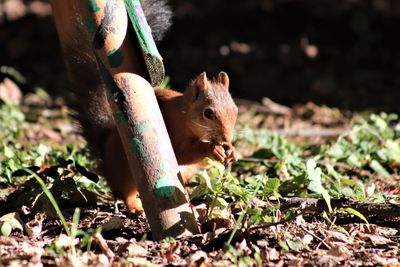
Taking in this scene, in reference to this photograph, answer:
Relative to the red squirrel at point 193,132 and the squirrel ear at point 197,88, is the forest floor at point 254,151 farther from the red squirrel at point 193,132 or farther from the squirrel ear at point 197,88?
the squirrel ear at point 197,88

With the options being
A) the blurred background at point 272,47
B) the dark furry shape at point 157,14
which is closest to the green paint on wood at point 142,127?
the dark furry shape at point 157,14

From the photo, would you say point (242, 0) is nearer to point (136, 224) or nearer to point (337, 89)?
point (337, 89)

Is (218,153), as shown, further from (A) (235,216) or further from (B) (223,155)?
(A) (235,216)

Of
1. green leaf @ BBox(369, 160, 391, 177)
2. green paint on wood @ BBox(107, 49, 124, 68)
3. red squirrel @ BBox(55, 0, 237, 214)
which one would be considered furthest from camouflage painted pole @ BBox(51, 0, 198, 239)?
Answer: green leaf @ BBox(369, 160, 391, 177)

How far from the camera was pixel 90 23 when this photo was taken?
8.48 feet

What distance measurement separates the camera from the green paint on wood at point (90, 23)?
257 centimetres

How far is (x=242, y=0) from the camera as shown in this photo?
771 cm

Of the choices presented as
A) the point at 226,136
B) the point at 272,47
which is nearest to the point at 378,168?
the point at 226,136

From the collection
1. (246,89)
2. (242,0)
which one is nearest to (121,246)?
(246,89)

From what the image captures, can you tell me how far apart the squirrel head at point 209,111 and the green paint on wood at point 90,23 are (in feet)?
2.53

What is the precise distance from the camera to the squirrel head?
10.6 ft

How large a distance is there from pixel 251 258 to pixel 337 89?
415 cm

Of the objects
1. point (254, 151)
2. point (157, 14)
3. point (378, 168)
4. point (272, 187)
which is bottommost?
point (378, 168)

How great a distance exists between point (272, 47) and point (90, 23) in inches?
185
